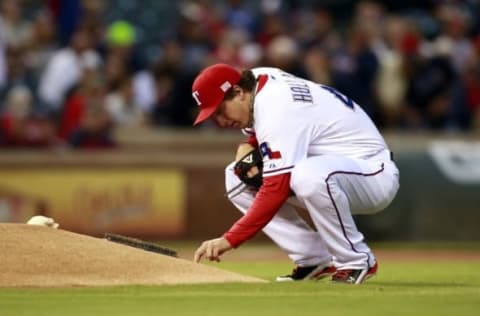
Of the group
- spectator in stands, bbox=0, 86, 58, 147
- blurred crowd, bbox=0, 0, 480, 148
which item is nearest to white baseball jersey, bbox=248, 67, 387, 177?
blurred crowd, bbox=0, 0, 480, 148

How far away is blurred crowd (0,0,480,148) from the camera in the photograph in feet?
58.5

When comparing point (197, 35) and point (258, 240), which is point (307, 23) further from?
point (258, 240)

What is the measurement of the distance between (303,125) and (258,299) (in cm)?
138

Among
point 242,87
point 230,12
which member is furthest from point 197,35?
point 242,87

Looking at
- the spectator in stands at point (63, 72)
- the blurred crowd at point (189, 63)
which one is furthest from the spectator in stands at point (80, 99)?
the spectator in stands at point (63, 72)

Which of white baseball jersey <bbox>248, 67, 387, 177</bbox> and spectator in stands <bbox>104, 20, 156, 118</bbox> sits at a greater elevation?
white baseball jersey <bbox>248, 67, 387, 177</bbox>

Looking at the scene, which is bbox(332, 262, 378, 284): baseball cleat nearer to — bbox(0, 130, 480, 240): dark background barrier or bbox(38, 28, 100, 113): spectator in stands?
bbox(0, 130, 480, 240): dark background barrier

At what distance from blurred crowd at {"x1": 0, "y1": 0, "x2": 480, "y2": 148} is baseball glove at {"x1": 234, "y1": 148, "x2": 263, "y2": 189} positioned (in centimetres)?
789

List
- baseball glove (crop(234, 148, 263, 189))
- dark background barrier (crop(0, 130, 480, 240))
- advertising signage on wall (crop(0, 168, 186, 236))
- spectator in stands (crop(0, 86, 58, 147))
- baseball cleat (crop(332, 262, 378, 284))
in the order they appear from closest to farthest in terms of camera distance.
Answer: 1. baseball cleat (crop(332, 262, 378, 284))
2. baseball glove (crop(234, 148, 263, 189))
3. advertising signage on wall (crop(0, 168, 186, 236))
4. dark background barrier (crop(0, 130, 480, 240))
5. spectator in stands (crop(0, 86, 58, 147))

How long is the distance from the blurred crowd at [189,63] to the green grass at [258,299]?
8595 millimetres

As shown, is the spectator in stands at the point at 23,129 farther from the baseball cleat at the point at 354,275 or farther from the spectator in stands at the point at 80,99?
the baseball cleat at the point at 354,275

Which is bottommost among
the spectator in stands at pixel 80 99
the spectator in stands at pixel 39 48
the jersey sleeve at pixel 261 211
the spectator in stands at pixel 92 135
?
the spectator in stands at pixel 92 135

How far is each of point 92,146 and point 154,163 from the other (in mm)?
1024

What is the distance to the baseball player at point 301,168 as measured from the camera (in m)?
8.79
